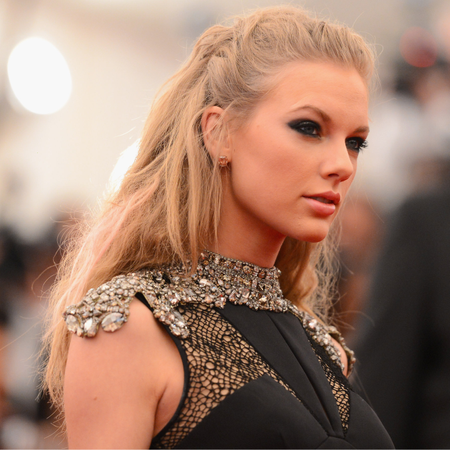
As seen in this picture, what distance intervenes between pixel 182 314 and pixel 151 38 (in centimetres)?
655

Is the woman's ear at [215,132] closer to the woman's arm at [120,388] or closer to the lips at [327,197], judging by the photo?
the lips at [327,197]

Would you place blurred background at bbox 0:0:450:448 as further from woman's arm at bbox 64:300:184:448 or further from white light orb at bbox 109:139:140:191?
woman's arm at bbox 64:300:184:448

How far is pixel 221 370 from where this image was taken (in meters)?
1.55

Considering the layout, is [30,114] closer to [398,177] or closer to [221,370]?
Result: [398,177]

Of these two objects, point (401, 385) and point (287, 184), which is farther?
point (401, 385)

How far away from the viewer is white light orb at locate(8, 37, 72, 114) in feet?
21.5

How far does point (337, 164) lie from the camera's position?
1.74m

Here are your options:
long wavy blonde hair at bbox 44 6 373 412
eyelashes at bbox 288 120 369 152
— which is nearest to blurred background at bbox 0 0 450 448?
long wavy blonde hair at bbox 44 6 373 412

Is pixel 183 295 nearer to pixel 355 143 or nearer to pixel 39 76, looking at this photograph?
pixel 355 143

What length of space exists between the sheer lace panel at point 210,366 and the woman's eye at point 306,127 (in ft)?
1.86

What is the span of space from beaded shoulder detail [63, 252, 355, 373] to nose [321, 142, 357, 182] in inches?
14.5

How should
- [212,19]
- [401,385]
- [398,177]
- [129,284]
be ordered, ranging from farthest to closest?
[212,19]
[398,177]
[401,385]
[129,284]

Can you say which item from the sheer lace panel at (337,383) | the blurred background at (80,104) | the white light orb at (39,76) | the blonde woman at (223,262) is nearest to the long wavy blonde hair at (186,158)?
the blonde woman at (223,262)

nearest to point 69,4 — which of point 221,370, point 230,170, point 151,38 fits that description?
point 151,38
